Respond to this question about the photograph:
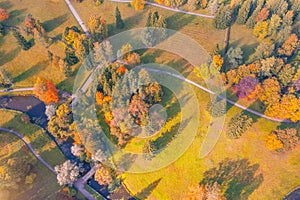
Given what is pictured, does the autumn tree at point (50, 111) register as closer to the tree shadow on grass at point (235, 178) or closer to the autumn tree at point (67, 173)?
the autumn tree at point (67, 173)

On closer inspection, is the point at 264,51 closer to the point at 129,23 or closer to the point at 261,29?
the point at 261,29

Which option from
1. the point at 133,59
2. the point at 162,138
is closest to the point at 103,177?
the point at 162,138

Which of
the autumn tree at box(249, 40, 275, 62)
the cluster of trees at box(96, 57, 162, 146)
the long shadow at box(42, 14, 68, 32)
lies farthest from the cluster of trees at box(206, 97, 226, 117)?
the long shadow at box(42, 14, 68, 32)

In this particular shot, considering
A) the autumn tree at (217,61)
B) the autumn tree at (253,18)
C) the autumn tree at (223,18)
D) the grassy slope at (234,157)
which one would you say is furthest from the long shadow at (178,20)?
the grassy slope at (234,157)

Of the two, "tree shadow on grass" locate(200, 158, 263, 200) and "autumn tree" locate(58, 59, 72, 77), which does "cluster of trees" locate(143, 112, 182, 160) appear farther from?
"autumn tree" locate(58, 59, 72, 77)

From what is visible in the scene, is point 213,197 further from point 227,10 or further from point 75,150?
point 227,10

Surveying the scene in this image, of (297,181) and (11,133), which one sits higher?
(11,133)

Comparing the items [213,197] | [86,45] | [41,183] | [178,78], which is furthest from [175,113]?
[41,183]
